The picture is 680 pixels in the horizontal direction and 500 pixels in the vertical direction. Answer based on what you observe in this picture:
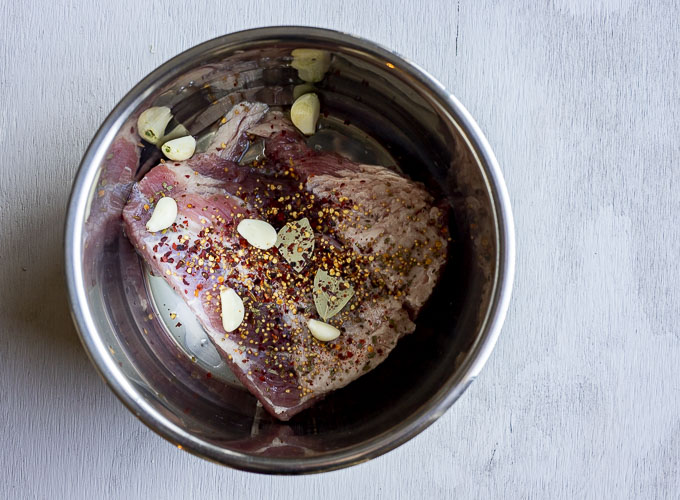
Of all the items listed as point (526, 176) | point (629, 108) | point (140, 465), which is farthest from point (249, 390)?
point (629, 108)

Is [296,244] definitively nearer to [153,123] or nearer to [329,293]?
[329,293]

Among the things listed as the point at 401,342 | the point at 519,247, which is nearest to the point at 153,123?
the point at 401,342

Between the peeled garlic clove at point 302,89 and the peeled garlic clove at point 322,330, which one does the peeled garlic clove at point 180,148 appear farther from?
the peeled garlic clove at point 322,330

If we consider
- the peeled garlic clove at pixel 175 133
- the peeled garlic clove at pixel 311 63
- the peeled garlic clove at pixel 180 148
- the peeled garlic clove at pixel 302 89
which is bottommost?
the peeled garlic clove at pixel 180 148

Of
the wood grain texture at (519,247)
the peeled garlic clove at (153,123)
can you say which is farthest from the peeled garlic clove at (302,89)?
the peeled garlic clove at (153,123)

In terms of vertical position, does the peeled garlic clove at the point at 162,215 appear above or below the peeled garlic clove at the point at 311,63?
below

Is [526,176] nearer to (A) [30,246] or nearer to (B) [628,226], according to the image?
(B) [628,226]
